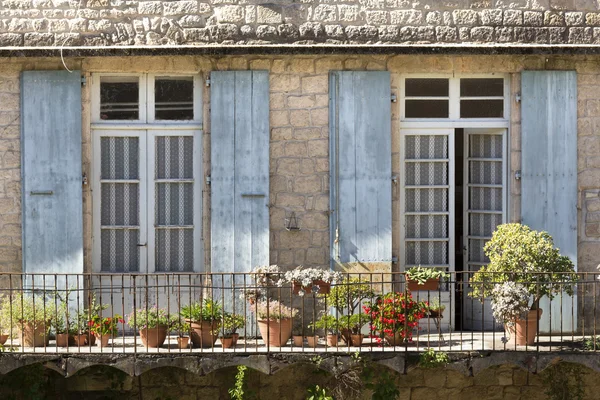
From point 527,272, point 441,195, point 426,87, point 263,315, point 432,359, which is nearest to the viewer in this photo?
point 432,359

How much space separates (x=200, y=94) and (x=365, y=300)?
2.62 meters

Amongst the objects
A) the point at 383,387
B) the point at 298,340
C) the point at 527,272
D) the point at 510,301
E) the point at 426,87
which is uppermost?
the point at 426,87

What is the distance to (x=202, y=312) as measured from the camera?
11070 millimetres

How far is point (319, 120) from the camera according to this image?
11805mm

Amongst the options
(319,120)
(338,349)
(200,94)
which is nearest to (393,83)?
(319,120)

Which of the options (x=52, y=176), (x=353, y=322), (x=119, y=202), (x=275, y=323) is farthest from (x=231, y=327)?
(x=52, y=176)

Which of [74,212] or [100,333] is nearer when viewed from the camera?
[100,333]

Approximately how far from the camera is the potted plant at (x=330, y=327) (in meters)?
11.0

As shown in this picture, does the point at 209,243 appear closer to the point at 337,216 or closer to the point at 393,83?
the point at 337,216

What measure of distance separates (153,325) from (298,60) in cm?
297

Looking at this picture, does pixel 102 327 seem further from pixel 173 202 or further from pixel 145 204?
pixel 173 202

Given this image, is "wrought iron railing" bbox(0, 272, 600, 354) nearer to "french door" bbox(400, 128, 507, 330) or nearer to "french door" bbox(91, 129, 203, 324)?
"french door" bbox(91, 129, 203, 324)

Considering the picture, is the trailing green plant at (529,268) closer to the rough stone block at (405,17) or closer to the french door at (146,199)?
the rough stone block at (405,17)

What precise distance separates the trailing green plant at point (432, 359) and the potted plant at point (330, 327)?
0.81 meters
